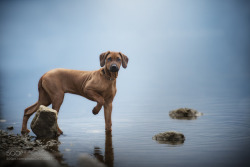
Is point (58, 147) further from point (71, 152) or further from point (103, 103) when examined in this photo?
point (103, 103)

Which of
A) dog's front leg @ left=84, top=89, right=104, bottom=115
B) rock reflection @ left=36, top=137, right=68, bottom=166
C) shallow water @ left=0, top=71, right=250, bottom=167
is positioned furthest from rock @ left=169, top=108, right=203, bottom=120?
rock reflection @ left=36, top=137, right=68, bottom=166

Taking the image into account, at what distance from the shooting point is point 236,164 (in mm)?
5203

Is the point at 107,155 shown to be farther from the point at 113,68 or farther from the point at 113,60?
the point at 113,60

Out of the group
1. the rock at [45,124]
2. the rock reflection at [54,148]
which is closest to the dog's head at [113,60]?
the rock at [45,124]

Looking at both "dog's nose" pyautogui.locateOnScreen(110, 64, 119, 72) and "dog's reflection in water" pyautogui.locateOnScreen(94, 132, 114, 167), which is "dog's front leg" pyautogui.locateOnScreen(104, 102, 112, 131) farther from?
"dog's reflection in water" pyautogui.locateOnScreen(94, 132, 114, 167)

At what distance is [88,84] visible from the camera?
864 centimetres

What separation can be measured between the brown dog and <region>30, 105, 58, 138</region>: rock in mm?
466

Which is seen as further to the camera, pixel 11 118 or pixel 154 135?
pixel 11 118

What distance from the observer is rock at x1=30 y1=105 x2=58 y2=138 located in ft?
26.0

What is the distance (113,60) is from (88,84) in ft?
3.09

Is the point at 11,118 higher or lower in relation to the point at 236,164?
higher

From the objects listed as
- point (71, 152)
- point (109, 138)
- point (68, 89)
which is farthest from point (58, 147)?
point (68, 89)

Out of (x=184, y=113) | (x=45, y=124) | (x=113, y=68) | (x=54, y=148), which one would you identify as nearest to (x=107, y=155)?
(x=54, y=148)

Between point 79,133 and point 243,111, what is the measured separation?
6.69 meters
